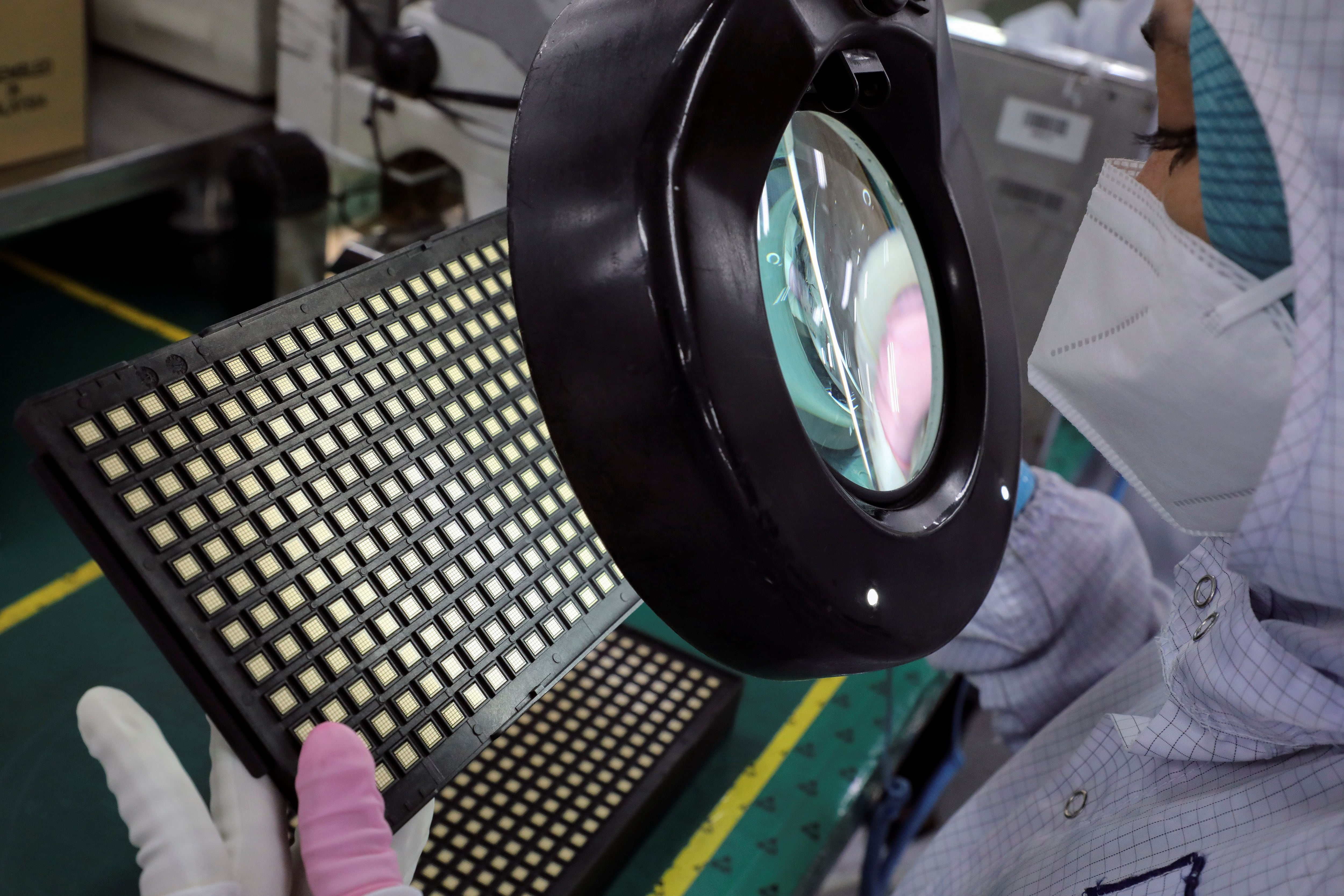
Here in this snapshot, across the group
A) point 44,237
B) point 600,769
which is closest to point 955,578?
point 600,769

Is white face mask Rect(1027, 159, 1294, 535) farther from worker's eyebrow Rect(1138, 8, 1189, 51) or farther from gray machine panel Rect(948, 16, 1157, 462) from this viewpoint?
gray machine panel Rect(948, 16, 1157, 462)

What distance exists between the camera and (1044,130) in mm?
1496

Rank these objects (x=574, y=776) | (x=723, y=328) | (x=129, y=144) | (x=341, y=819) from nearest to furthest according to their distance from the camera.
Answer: (x=723, y=328) → (x=341, y=819) → (x=574, y=776) → (x=129, y=144)

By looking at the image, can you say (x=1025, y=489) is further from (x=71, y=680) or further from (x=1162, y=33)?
(x=71, y=680)

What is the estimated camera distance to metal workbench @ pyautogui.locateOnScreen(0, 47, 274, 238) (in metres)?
1.37

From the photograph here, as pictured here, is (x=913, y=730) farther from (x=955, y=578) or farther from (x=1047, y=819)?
(x=955, y=578)

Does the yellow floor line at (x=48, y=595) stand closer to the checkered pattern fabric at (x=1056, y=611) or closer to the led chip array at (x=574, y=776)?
the led chip array at (x=574, y=776)

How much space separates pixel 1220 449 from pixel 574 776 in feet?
1.97

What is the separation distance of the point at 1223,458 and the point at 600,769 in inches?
23.3

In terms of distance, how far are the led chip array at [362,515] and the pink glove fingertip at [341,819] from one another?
0.08 ft

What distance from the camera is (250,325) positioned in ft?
2.04

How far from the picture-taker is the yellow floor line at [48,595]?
3.26 ft

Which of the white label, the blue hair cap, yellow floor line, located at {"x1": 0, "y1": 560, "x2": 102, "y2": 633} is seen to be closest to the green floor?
yellow floor line, located at {"x1": 0, "y1": 560, "x2": 102, "y2": 633}

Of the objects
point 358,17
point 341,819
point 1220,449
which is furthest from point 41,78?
point 1220,449
